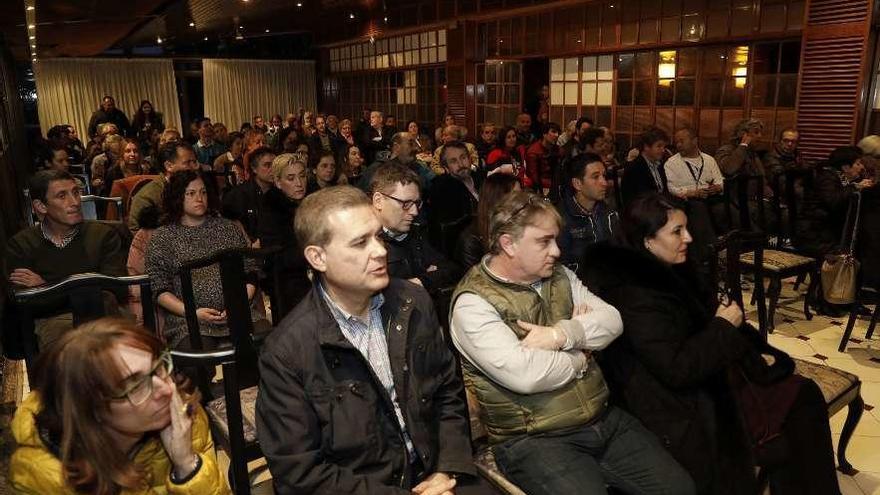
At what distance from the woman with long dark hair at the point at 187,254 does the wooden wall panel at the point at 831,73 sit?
5.79 m

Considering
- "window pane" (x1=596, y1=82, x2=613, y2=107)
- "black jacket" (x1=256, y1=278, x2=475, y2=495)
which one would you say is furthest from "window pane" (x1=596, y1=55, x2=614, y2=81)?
"black jacket" (x1=256, y1=278, x2=475, y2=495)

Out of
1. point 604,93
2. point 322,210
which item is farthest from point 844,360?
point 604,93

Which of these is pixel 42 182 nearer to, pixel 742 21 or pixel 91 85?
pixel 742 21

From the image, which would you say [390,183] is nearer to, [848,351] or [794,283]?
[848,351]

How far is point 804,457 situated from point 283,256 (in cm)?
241

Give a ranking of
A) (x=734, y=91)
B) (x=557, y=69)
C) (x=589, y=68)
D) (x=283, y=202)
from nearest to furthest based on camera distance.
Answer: (x=283, y=202) → (x=734, y=91) → (x=589, y=68) → (x=557, y=69)

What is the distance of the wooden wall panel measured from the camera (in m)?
5.68

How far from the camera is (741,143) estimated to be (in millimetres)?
5676

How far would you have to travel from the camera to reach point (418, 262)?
3082mm

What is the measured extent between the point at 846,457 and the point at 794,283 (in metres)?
2.85

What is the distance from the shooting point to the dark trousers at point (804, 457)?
2.16 meters

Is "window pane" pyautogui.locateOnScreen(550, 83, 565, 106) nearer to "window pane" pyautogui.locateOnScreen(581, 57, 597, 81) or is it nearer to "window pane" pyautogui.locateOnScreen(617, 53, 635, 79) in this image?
"window pane" pyautogui.locateOnScreen(581, 57, 597, 81)

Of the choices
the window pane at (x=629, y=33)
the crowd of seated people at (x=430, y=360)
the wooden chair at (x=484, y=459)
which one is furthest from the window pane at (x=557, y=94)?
the wooden chair at (x=484, y=459)

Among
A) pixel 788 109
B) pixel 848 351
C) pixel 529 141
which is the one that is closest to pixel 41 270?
pixel 848 351
